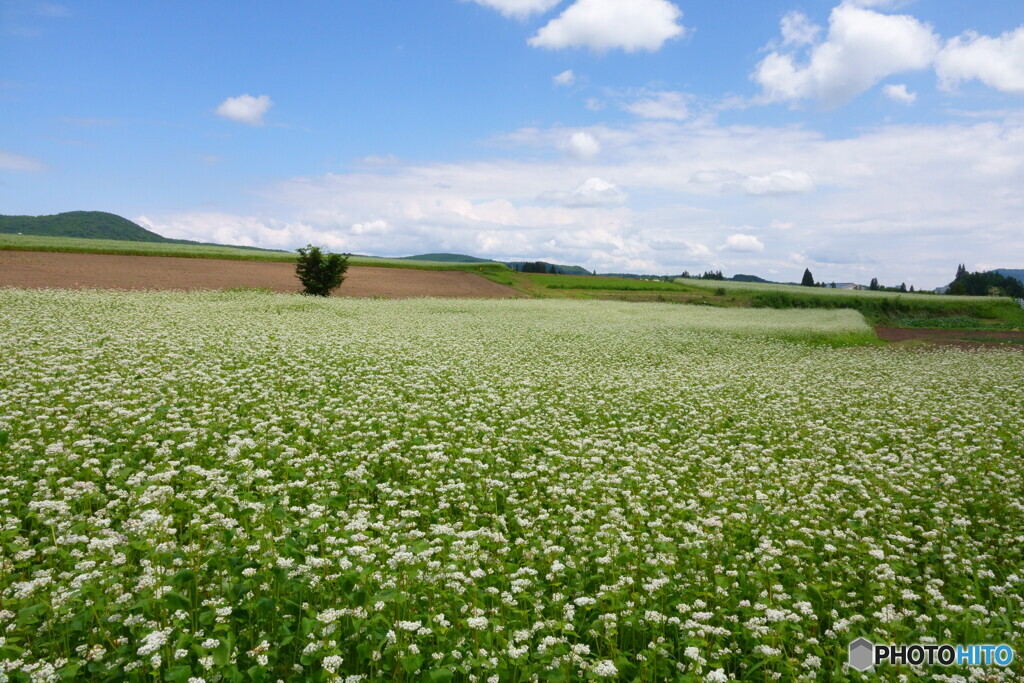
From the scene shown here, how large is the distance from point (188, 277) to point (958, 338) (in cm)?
5748

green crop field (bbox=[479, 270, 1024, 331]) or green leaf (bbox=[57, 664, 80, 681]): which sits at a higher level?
green crop field (bbox=[479, 270, 1024, 331])

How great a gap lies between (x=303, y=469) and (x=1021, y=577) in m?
9.80

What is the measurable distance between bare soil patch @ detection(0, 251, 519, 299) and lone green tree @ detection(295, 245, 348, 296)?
8.19ft

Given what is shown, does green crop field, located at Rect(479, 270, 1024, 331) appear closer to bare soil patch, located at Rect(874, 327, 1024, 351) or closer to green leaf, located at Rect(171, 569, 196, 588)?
bare soil patch, located at Rect(874, 327, 1024, 351)

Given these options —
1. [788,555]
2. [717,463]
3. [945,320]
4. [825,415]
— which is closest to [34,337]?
[717,463]

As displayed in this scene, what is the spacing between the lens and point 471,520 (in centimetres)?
757

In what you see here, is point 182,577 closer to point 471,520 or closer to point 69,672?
point 69,672

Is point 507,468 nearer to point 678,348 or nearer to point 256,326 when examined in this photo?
point 256,326

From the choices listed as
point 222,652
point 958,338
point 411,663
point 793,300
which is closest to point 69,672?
point 222,652

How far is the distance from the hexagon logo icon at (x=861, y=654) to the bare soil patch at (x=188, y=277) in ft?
133

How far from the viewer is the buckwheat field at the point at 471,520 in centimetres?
484

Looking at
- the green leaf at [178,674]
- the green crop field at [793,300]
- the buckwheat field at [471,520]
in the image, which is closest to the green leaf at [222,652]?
the buckwheat field at [471,520]

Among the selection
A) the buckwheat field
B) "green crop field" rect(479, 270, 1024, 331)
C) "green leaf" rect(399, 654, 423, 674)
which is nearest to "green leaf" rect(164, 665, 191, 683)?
the buckwheat field

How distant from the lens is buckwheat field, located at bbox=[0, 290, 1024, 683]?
4.84 m
